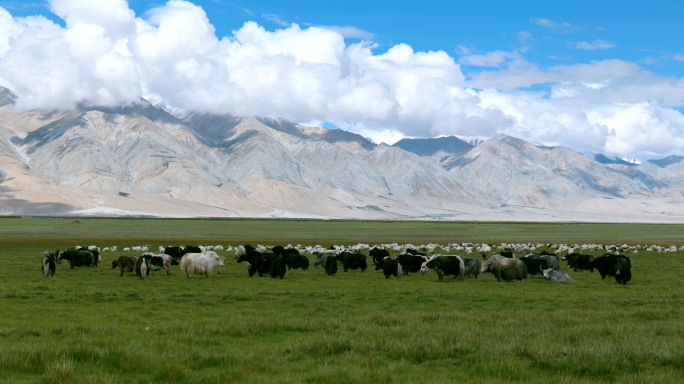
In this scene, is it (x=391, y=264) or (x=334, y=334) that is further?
(x=391, y=264)

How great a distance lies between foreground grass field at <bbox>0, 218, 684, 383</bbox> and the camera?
33.9 feet

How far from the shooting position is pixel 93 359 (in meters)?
11.0

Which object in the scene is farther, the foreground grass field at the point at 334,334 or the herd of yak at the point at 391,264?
the herd of yak at the point at 391,264

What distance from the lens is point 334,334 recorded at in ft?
46.8

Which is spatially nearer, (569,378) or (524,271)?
(569,378)

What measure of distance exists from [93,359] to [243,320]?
5.19 metres

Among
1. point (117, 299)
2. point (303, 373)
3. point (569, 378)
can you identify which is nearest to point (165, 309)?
point (117, 299)

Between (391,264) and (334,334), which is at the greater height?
(391,264)

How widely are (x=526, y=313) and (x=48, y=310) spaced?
1443 centimetres

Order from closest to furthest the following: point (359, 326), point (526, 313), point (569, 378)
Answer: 1. point (569, 378)
2. point (359, 326)
3. point (526, 313)

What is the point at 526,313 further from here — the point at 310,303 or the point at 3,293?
the point at 3,293

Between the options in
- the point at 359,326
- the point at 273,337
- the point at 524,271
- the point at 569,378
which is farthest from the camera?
the point at 524,271

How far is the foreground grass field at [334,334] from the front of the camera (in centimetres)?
1034

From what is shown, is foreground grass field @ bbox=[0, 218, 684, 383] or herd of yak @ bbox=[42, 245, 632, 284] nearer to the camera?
foreground grass field @ bbox=[0, 218, 684, 383]
